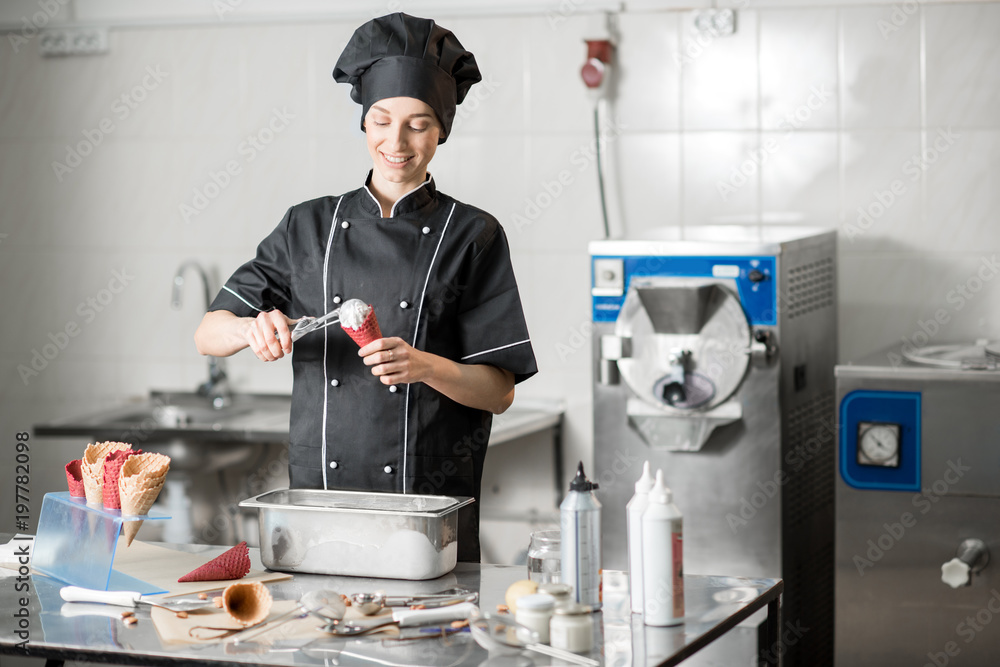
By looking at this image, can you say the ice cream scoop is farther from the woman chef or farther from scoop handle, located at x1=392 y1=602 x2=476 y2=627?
scoop handle, located at x1=392 y1=602 x2=476 y2=627

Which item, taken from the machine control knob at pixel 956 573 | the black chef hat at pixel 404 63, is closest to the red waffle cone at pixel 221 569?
the black chef hat at pixel 404 63

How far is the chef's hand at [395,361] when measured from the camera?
175cm

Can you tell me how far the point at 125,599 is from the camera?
5.25ft

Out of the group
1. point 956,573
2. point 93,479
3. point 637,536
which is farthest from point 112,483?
point 956,573

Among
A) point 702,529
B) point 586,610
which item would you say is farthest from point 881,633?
point 586,610

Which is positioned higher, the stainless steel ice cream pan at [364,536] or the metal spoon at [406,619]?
the stainless steel ice cream pan at [364,536]

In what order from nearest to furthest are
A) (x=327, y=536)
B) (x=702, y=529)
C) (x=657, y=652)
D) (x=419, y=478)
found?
1. (x=657, y=652)
2. (x=327, y=536)
3. (x=419, y=478)
4. (x=702, y=529)

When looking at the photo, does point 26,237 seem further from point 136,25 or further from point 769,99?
point 769,99

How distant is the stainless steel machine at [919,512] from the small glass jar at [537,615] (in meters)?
1.57

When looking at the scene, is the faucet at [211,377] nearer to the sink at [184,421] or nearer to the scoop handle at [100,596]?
the sink at [184,421]

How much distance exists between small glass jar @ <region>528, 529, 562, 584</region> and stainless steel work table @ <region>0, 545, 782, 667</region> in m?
0.06

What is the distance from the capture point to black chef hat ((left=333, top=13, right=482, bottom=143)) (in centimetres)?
193

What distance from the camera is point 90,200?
13.0 ft

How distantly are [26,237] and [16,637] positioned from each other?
112 inches
